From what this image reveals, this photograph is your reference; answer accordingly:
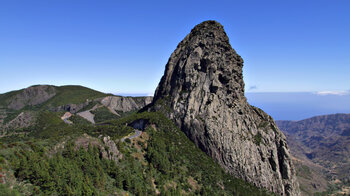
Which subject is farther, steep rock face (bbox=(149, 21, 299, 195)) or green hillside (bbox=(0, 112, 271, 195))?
steep rock face (bbox=(149, 21, 299, 195))

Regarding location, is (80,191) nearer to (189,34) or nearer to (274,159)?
(274,159)

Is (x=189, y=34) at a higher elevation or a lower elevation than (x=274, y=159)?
higher

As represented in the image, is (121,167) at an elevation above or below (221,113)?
below

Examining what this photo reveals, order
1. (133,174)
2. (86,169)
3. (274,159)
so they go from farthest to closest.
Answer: (274,159) → (133,174) → (86,169)

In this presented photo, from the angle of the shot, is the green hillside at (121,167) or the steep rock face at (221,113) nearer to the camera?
the green hillside at (121,167)

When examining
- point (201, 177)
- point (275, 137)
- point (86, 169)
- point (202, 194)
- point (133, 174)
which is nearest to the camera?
point (86, 169)

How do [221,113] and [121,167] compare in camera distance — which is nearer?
[121,167]

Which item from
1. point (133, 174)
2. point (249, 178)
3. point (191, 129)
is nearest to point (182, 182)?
point (133, 174)


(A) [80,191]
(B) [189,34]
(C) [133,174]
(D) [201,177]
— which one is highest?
(B) [189,34]
